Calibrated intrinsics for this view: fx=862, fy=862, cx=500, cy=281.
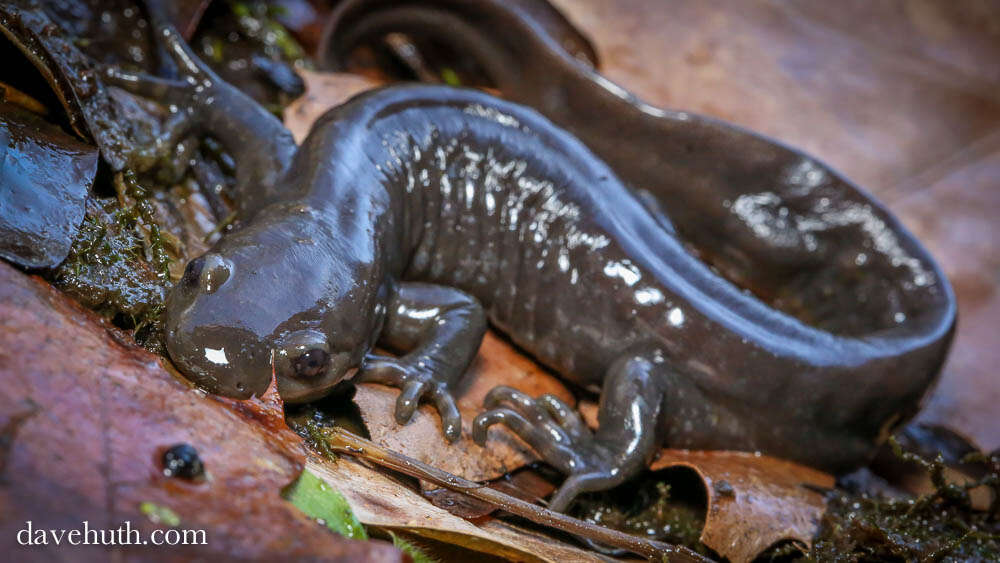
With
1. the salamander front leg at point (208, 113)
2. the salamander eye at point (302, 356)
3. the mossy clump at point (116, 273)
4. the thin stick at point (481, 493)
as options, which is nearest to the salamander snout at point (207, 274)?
the mossy clump at point (116, 273)

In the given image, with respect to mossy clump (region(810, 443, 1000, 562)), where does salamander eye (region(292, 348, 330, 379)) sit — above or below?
above

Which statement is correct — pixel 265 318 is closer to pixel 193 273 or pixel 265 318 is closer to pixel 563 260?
pixel 193 273

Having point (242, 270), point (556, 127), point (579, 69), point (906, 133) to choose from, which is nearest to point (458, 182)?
point (556, 127)

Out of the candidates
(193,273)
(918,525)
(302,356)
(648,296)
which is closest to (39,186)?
(193,273)

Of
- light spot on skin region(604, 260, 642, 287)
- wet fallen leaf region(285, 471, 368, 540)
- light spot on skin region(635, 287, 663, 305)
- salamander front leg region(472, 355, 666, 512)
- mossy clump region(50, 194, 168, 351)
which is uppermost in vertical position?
mossy clump region(50, 194, 168, 351)

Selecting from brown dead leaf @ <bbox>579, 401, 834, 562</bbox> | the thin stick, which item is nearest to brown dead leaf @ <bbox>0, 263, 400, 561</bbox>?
the thin stick

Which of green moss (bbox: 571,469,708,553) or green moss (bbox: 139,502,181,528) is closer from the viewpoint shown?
green moss (bbox: 139,502,181,528)

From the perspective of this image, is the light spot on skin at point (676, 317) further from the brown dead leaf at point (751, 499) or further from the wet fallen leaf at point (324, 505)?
the wet fallen leaf at point (324, 505)

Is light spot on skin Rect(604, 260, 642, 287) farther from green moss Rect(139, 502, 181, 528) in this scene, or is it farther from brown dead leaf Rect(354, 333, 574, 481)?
green moss Rect(139, 502, 181, 528)

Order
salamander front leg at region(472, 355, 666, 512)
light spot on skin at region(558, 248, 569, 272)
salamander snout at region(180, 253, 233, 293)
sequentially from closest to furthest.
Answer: salamander snout at region(180, 253, 233, 293) < salamander front leg at region(472, 355, 666, 512) < light spot on skin at region(558, 248, 569, 272)
